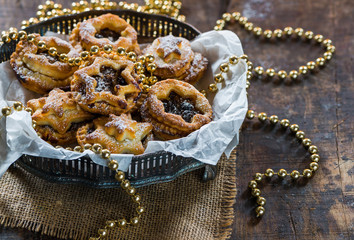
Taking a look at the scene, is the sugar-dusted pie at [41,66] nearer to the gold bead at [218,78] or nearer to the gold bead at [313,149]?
the gold bead at [218,78]

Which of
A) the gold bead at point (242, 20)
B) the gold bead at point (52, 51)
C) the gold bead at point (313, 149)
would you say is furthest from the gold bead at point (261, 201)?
the gold bead at point (242, 20)

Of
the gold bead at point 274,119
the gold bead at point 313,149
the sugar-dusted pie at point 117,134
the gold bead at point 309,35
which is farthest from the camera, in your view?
the gold bead at point 309,35

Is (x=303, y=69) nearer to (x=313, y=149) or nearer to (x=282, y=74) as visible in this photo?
(x=282, y=74)

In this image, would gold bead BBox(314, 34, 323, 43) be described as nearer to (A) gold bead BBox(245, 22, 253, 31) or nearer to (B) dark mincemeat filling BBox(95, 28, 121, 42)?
(A) gold bead BBox(245, 22, 253, 31)

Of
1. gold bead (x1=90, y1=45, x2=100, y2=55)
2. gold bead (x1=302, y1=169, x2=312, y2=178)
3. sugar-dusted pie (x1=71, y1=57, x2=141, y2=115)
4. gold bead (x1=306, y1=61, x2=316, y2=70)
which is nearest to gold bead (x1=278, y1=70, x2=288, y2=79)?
gold bead (x1=306, y1=61, x2=316, y2=70)

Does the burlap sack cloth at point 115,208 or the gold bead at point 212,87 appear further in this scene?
the gold bead at point 212,87

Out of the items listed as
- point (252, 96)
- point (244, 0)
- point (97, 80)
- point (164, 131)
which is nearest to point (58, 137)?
point (97, 80)
